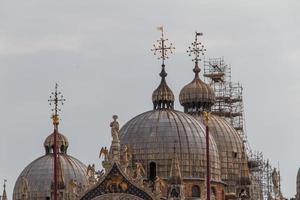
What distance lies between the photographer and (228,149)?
95.7 m

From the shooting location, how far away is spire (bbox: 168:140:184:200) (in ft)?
252

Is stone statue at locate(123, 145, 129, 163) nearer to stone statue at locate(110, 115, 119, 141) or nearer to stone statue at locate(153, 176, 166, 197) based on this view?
stone statue at locate(110, 115, 119, 141)

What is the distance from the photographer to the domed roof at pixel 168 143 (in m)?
84.8

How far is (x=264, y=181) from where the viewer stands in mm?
109375

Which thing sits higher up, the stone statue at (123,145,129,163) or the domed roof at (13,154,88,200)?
the domed roof at (13,154,88,200)

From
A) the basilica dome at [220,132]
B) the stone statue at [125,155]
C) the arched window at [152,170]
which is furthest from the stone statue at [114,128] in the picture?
the basilica dome at [220,132]

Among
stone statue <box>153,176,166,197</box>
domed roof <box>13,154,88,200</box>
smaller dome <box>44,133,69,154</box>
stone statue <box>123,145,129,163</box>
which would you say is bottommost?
stone statue <box>153,176,166,197</box>

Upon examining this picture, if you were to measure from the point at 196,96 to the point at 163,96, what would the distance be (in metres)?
11.2

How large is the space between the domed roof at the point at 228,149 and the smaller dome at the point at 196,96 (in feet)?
4.35

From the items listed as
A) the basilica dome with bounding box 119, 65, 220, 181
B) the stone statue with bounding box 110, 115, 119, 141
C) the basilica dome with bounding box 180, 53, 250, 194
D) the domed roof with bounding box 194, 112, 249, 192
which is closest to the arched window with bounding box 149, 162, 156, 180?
the basilica dome with bounding box 119, 65, 220, 181

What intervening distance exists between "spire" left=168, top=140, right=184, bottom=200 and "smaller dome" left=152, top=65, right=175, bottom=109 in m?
11.2

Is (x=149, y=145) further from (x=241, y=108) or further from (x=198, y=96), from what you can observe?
(x=241, y=108)

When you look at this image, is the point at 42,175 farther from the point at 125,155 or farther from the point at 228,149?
the point at 125,155

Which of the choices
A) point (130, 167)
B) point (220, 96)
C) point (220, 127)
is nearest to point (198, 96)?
point (220, 127)
